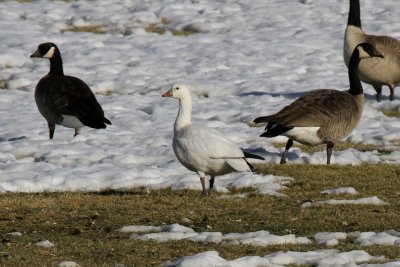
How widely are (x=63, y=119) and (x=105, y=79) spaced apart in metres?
8.48

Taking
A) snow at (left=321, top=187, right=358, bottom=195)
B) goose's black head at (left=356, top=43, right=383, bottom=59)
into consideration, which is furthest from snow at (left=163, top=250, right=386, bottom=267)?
goose's black head at (left=356, top=43, right=383, bottom=59)

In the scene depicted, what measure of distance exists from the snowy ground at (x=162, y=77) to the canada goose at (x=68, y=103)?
547 millimetres

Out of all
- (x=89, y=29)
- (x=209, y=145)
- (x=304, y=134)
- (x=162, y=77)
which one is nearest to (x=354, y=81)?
(x=304, y=134)

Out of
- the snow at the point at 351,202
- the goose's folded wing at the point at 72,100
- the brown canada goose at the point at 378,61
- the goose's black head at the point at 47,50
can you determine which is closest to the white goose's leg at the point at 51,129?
the goose's folded wing at the point at 72,100

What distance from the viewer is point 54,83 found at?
20.1 m

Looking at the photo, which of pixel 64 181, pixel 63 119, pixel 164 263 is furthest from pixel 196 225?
pixel 63 119

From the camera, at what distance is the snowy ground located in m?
16.7

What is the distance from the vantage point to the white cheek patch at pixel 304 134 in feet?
51.7

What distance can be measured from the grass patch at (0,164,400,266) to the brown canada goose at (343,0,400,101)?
831cm

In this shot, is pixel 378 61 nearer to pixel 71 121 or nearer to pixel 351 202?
pixel 71 121

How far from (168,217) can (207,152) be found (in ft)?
4.41

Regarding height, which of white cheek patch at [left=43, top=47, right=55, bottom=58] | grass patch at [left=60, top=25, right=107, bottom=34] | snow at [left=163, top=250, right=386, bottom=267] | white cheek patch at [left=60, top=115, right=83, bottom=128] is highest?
snow at [left=163, top=250, right=386, bottom=267]

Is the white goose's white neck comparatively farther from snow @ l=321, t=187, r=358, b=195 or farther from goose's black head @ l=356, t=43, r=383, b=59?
goose's black head @ l=356, t=43, r=383, b=59

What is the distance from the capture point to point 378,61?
23188 mm
